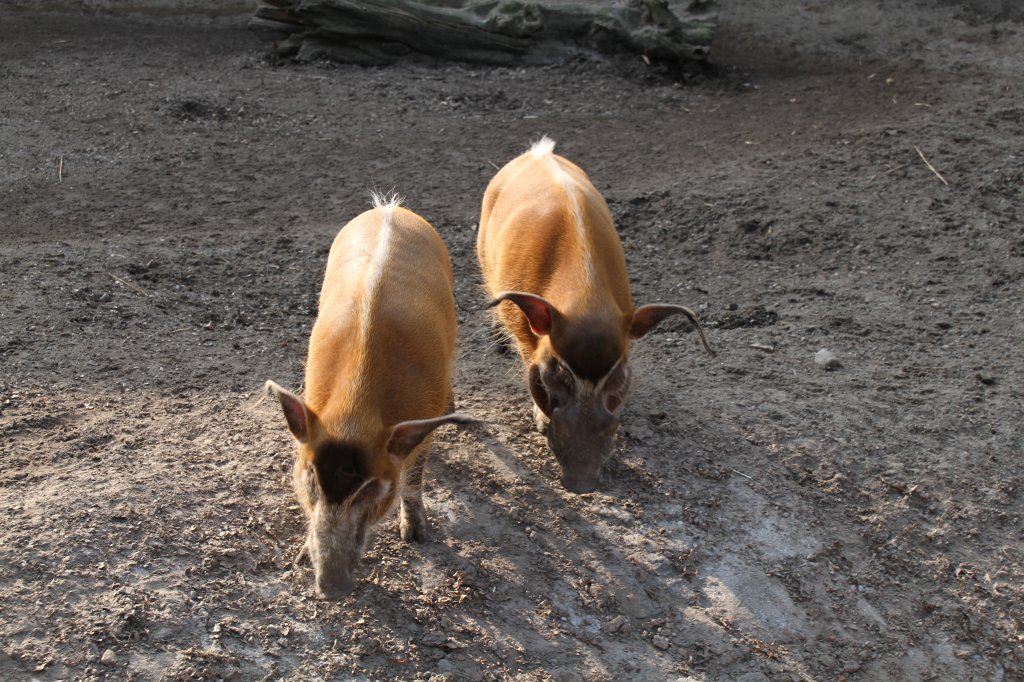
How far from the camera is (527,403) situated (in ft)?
20.1

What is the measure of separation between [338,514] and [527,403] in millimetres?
2192

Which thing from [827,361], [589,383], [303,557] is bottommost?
[303,557]

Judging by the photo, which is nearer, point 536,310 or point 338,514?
point 338,514

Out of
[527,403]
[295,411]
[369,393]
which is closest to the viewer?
[295,411]

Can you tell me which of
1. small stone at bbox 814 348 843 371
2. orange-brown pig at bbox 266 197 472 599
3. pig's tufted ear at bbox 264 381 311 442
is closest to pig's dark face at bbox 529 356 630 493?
orange-brown pig at bbox 266 197 472 599

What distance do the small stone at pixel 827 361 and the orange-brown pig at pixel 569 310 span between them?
154 centimetres

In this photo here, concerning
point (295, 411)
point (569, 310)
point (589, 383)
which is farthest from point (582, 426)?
point (295, 411)

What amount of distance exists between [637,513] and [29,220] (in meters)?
5.41

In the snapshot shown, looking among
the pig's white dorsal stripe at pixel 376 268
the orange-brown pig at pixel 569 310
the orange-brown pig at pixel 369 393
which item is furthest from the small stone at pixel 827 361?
the pig's white dorsal stripe at pixel 376 268

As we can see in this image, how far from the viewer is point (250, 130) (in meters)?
10.2

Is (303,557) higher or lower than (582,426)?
lower

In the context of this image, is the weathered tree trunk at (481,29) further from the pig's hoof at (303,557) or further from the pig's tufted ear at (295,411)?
the pig's tufted ear at (295,411)

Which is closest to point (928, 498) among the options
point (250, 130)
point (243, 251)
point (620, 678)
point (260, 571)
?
point (620, 678)

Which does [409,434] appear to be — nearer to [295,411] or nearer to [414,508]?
[295,411]
